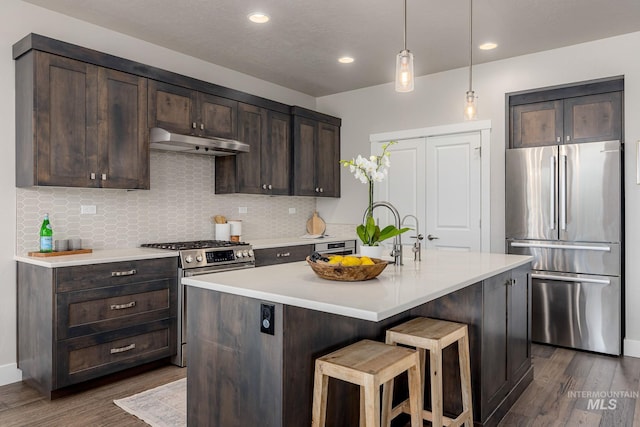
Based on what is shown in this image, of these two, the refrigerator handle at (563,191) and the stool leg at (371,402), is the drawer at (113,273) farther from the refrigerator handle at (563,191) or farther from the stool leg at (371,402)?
the refrigerator handle at (563,191)

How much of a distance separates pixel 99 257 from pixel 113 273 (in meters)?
0.15

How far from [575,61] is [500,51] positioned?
66 centimetres

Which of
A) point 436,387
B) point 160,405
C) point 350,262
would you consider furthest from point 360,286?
point 160,405

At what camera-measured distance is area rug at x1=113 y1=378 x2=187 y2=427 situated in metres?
2.58

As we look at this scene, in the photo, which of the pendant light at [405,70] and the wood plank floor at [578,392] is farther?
the wood plank floor at [578,392]

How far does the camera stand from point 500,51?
4238mm

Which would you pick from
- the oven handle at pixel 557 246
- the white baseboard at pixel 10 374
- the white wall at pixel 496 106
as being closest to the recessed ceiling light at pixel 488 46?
the white wall at pixel 496 106

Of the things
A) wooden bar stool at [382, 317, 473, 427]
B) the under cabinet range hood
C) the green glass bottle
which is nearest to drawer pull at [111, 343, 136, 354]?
the green glass bottle

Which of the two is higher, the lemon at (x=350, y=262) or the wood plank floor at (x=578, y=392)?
the lemon at (x=350, y=262)

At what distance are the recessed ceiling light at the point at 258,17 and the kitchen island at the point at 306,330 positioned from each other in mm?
2006

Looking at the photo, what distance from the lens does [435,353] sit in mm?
2066

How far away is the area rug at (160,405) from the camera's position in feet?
8.46

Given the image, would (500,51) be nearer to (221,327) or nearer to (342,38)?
(342,38)

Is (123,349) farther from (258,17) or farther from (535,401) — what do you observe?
(535,401)
